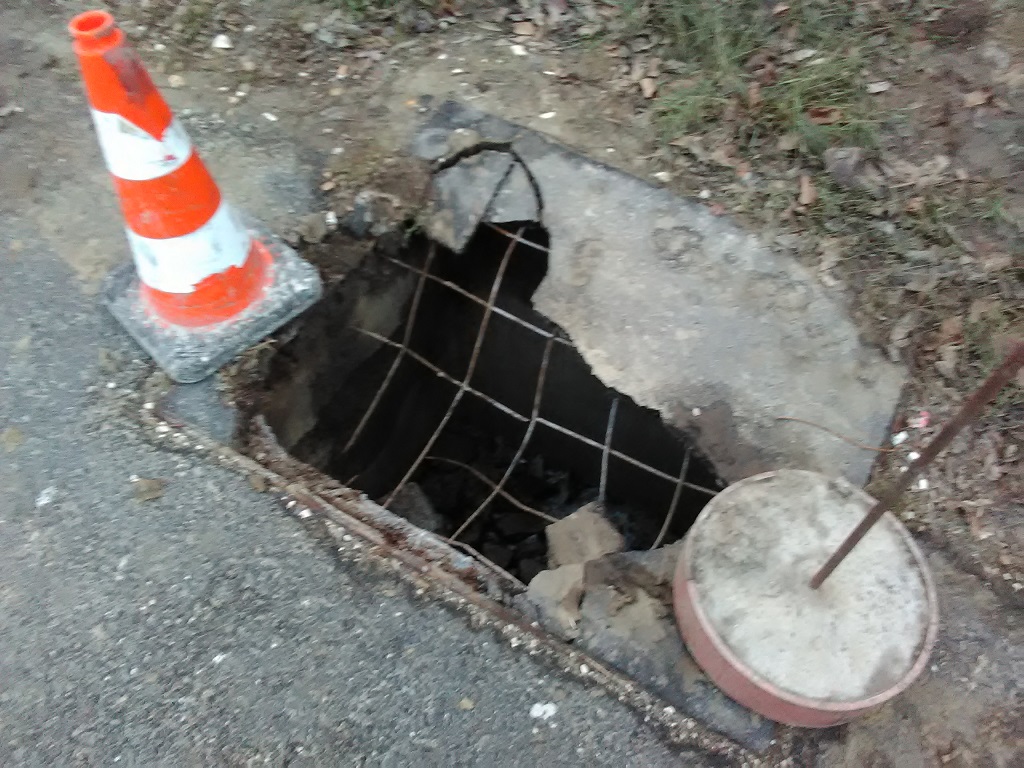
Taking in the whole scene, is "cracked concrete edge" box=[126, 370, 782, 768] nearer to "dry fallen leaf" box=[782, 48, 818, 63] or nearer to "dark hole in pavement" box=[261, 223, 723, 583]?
"dark hole in pavement" box=[261, 223, 723, 583]

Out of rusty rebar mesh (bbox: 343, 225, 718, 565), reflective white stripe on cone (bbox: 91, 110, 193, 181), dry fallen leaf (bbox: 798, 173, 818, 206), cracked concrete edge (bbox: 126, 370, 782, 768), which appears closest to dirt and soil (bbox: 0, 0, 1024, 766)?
dry fallen leaf (bbox: 798, 173, 818, 206)

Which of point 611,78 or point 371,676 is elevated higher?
point 611,78

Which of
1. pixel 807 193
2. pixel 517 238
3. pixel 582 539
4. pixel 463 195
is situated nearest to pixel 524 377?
pixel 517 238

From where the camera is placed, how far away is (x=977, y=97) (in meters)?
2.62

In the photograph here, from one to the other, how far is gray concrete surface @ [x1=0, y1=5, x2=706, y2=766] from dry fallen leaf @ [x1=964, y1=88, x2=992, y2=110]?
7.74ft

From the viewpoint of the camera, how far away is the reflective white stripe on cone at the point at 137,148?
1.71 meters

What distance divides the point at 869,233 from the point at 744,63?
834 mm

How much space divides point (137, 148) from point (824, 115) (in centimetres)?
217

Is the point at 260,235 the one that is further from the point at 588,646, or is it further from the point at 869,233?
the point at 869,233

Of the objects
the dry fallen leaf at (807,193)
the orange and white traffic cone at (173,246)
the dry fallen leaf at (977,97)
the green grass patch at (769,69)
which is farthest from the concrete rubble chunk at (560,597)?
the dry fallen leaf at (977,97)

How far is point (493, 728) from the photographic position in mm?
1639

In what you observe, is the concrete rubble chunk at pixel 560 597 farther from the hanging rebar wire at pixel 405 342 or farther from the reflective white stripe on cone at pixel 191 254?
the reflective white stripe on cone at pixel 191 254

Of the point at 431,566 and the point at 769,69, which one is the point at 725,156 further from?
the point at 431,566

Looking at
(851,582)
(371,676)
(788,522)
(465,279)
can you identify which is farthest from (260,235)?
(851,582)
